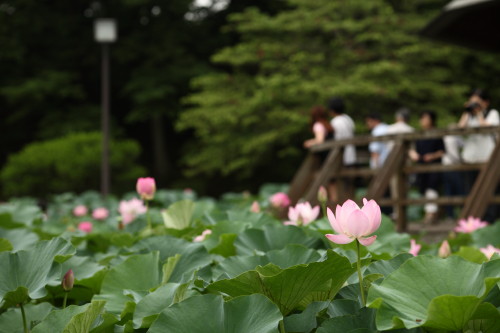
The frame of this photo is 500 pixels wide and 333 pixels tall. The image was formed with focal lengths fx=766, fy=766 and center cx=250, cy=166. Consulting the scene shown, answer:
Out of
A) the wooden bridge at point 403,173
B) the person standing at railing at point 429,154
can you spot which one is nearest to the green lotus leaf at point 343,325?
the wooden bridge at point 403,173

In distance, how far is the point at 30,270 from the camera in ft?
5.45

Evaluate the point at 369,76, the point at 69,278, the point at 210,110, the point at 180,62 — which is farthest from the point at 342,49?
the point at 69,278

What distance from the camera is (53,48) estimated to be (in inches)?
1028

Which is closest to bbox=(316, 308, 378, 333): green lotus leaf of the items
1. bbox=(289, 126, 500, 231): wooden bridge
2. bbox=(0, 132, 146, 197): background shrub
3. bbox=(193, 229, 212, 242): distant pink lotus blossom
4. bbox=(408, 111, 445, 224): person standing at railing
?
bbox=(193, 229, 212, 242): distant pink lotus blossom

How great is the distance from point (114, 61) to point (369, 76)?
1141 cm

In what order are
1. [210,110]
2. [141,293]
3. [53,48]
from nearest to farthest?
[141,293], [210,110], [53,48]

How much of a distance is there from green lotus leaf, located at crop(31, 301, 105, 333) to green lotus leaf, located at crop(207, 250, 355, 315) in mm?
238

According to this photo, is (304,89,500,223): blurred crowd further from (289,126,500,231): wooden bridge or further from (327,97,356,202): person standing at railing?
(289,126,500,231): wooden bridge

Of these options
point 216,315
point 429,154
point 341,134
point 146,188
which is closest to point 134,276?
point 216,315

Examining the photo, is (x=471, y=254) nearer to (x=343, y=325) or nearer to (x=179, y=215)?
(x=343, y=325)

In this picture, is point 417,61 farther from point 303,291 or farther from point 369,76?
point 303,291

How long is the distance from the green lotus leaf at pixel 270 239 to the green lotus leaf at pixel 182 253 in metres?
0.18

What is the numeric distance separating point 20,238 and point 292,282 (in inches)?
51.6

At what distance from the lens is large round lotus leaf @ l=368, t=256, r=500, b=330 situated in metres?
1.21
